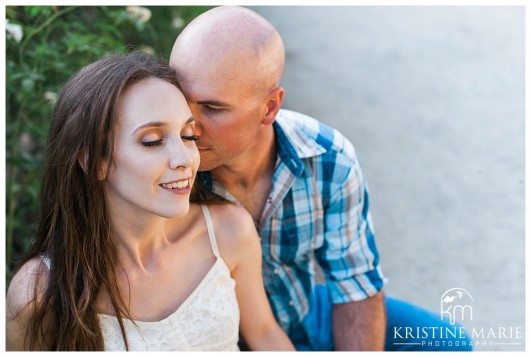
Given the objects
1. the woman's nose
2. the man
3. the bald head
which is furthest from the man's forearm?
the woman's nose

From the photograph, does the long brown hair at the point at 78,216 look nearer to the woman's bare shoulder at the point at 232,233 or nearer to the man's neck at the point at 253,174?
the woman's bare shoulder at the point at 232,233

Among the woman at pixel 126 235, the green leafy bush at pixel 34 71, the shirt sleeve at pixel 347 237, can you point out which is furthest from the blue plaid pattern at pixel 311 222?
the green leafy bush at pixel 34 71

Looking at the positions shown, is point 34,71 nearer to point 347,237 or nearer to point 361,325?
point 347,237

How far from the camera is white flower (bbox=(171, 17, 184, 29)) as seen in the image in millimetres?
4219

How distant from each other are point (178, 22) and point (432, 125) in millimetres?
1709

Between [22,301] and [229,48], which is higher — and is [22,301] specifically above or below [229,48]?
below

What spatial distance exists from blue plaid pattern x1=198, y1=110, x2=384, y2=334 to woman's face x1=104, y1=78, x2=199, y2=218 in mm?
513

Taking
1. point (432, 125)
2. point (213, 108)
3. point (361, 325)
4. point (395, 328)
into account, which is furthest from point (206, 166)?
point (432, 125)

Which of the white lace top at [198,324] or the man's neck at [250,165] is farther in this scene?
the man's neck at [250,165]

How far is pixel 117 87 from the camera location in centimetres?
193

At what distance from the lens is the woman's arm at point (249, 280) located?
7.59 ft

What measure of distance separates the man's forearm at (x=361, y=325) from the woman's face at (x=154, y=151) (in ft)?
3.20

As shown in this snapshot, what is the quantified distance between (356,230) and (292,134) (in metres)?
0.40
